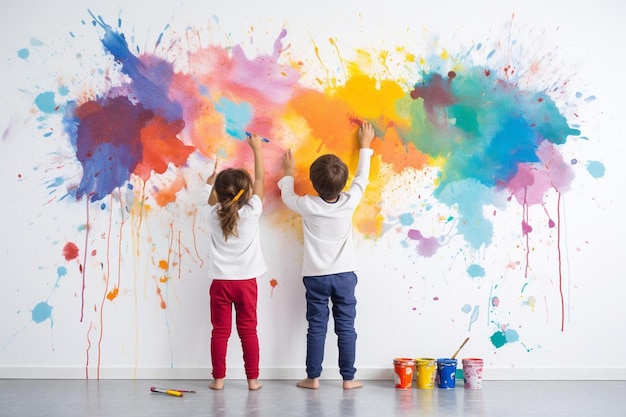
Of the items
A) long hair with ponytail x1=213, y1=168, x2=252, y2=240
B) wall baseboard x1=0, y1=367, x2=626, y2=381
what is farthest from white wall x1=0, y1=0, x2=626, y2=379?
long hair with ponytail x1=213, y1=168, x2=252, y2=240

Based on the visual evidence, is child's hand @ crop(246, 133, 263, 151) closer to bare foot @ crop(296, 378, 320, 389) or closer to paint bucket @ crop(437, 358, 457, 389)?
bare foot @ crop(296, 378, 320, 389)

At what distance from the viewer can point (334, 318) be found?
9.89 feet

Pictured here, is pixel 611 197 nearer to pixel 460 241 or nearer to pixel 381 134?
pixel 460 241

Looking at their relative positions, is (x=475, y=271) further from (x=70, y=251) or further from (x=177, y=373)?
(x=70, y=251)

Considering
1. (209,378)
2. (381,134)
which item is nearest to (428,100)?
(381,134)

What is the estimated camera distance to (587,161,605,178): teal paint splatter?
323 cm

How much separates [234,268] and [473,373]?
1206 mm

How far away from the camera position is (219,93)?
321 centimetres

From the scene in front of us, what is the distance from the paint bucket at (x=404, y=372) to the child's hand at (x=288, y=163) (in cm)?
104

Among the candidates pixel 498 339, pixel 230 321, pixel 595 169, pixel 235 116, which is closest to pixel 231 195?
pixel 235 116

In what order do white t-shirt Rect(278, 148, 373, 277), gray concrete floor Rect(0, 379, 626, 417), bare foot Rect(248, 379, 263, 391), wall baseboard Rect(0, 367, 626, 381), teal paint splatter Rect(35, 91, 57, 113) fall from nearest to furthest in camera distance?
gray concrete floor Rect(0, 379, 626, 417) < bare foot Rect(248, 379, 263, 391) < white t-shirt Rect(278, 148, 373, 277) < wall baseboard Rect(0, 367, 626, 381) < teal paint splatter Rect(35, 91, 57, 113)

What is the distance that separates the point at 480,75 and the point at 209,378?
6.69ft

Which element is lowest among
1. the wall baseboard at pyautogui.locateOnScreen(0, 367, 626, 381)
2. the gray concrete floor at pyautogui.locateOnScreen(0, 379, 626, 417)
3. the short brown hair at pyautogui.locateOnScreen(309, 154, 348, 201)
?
the gray concrete floor at pyautogui.locateOnScreen(0, 379, 626, 417)

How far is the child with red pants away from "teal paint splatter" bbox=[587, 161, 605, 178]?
169 centimetres
